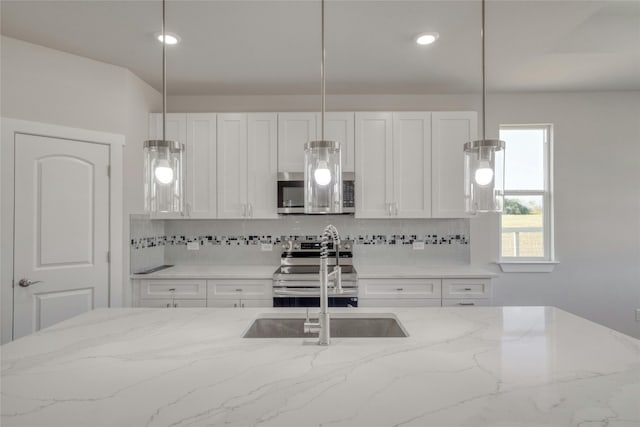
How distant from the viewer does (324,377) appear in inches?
40.6

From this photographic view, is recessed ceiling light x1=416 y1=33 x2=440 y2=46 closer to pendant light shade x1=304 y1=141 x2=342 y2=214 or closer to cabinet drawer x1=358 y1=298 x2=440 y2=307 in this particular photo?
pendant light shade x1=304 y1=141 x2=342 y2=214

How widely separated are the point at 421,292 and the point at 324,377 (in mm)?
2099

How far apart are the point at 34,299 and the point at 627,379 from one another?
3146 millimetres

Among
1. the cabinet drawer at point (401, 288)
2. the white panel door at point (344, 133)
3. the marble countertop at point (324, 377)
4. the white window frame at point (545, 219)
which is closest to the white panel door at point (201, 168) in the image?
the white panel door at point (344, 133)

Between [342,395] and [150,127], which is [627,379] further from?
[150,127]

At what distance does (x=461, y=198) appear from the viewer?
3.20 m

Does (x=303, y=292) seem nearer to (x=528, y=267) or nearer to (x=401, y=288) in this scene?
(x=401, y=288)

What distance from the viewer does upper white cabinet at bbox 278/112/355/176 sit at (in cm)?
322

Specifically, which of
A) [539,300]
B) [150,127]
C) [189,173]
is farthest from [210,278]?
[539,300]

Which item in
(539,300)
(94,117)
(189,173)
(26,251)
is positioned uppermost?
(94,117)

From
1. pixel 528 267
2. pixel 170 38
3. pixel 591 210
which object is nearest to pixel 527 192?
pixel 591 210

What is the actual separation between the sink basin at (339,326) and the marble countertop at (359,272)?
1252mm

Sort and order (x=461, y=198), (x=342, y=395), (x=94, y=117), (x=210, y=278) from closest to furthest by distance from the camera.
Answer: (x=342, y=395) < (x=94, y=117) < (x=210, y=278) < (x=461, y=198)

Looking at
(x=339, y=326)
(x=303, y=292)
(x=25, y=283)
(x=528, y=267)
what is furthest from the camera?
(x=528, y=267)
